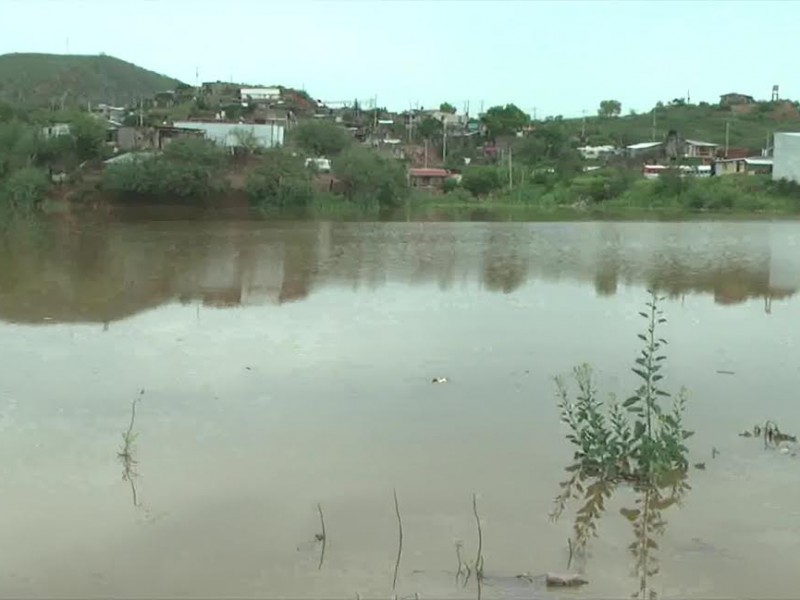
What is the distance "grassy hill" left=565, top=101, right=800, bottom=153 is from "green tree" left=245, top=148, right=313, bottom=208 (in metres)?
26.9

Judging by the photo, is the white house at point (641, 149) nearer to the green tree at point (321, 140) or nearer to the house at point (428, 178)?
the house at point (428, 178)

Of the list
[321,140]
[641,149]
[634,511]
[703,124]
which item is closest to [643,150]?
[641,149]

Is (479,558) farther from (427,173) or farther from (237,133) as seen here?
(427,173)

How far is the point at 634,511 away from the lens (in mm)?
4047

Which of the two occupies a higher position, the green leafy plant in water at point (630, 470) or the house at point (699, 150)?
the house at point (699, 150)

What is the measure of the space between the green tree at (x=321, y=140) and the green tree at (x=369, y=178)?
463cm

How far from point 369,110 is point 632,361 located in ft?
180

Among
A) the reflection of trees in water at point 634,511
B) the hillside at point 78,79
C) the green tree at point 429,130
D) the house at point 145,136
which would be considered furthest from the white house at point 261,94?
the reflection of trees in water at point 634,511

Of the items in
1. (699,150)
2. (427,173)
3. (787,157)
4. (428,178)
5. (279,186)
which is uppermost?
(699,150)

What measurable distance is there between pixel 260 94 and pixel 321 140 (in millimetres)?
24455

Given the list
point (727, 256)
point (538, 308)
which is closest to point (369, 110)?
point (727, 256)

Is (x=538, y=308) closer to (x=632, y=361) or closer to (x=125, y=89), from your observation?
(x=632, y=361)

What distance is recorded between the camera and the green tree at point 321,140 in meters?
39.8

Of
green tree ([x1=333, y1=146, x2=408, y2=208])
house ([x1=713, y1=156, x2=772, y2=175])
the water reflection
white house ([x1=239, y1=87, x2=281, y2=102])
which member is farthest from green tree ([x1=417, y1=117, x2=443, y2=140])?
the water reflection
